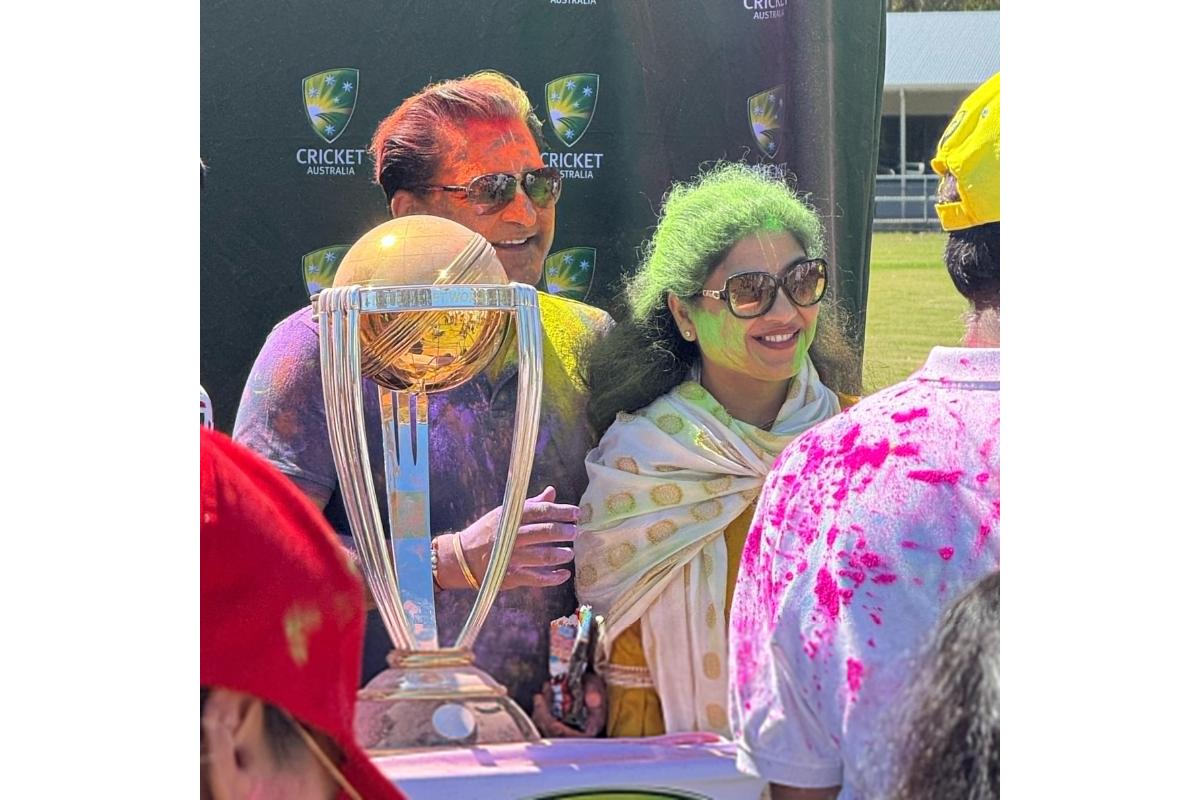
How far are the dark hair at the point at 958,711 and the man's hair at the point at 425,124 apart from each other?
1.37 meters

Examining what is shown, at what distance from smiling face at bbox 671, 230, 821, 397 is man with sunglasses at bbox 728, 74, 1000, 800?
17 centimetres

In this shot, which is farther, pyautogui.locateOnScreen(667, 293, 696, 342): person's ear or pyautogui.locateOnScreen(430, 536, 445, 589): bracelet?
pyautogui.locateOnScreen(667, 293, 696, 342): person's ear

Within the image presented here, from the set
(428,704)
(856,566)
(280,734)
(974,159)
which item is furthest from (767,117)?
(280,734)

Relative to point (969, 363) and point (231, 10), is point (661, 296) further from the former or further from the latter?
point (231, 10)

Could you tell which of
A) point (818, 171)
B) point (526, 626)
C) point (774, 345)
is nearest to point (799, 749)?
point (526, 626)

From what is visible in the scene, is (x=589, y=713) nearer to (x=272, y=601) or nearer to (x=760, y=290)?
(x=272, y=601)

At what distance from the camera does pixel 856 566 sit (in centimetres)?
311

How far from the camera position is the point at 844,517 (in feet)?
10.3

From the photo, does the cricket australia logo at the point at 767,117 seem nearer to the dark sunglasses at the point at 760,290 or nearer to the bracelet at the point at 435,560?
the dark sunglasses at the point at 760,290

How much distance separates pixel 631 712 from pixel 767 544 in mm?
441

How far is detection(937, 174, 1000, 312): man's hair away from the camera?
3.17 m

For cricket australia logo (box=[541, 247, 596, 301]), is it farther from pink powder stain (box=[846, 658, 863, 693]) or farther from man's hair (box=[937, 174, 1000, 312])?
pink powder stain (box=[846, 658, 863, 693])

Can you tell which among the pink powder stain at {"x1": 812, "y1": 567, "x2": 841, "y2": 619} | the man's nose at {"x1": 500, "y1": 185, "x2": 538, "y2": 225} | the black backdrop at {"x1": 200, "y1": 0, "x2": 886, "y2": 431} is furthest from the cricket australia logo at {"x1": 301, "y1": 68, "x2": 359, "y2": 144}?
the pink powder stain at {"x1": 812, "y1": 567, "x2": 841, "y2": 619}

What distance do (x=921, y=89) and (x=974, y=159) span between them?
190mm
